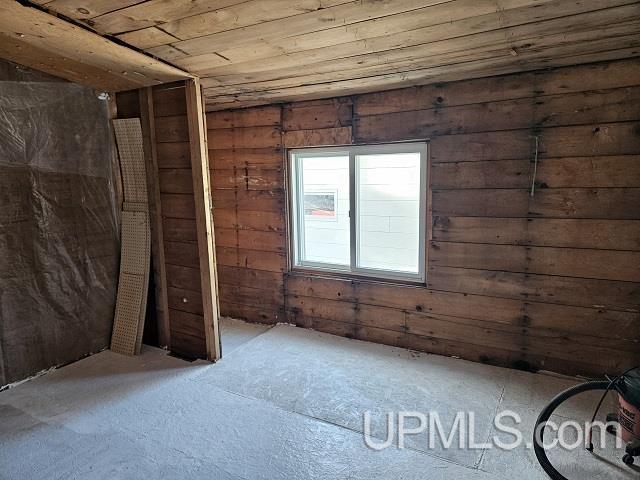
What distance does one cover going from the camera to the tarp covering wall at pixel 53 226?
7.85 ft

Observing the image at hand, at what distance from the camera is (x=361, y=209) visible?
123 inches

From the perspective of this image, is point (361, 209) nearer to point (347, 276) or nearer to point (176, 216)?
point (347, 276)

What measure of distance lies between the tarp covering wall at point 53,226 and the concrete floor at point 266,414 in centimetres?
26

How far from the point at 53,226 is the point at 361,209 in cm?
219

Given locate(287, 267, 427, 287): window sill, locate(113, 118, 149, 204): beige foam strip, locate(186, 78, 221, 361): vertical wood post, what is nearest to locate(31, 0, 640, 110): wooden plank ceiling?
locate(186, 78, 221, 361): vertical wood post

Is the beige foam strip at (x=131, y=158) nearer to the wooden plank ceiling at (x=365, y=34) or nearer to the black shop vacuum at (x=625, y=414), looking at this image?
the wooden plank ceiling at (x=365, y=34)

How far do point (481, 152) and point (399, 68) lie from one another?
0.78 m

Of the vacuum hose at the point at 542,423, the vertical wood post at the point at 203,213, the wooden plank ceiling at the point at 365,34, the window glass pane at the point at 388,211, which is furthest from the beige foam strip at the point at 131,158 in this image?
the vacuum hose at the point at 542,423

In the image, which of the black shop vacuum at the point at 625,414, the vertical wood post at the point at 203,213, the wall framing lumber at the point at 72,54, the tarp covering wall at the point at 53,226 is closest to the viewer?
the black shop vacuum at the point at 625,414

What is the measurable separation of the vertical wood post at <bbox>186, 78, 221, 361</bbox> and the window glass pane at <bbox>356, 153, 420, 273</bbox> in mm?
1170

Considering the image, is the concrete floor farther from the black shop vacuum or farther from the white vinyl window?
the white vinyl window

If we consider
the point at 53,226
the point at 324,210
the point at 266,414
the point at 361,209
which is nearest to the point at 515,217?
the point at 361,209

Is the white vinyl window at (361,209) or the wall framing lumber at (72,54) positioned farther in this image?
the white vinyl window at (361,209)

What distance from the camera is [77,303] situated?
278cm
